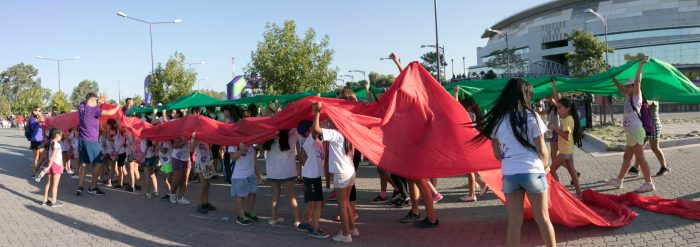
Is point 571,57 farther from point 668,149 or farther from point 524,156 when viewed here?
point 524,156

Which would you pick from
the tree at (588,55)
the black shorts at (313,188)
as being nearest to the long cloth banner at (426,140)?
the black shorts at (313,188)

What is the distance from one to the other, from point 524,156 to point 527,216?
6.65 ft

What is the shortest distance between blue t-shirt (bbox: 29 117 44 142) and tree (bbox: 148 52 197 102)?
18.1m

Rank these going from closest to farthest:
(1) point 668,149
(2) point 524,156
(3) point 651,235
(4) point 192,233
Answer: (2) point 524,156 < (3) point 651,235 < (4) point 192,233 < (1) point 668,149

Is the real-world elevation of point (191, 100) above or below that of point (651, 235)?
above

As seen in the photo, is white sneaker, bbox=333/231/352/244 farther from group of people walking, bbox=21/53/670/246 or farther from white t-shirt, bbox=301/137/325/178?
white t-shirt, bbox=301/137/325/178

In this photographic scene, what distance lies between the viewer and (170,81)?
3045cm

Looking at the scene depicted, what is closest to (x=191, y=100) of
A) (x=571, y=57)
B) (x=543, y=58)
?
(x=571, y=57)

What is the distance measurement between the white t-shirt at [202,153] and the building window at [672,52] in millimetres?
69582

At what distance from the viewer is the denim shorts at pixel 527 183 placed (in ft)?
13.4

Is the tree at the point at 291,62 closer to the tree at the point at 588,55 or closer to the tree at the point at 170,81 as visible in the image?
the tree at the point at 170,81

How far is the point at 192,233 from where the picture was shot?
6387mm

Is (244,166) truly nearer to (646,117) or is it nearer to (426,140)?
(426,140)

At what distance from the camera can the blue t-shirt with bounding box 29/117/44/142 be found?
40.5 feet
